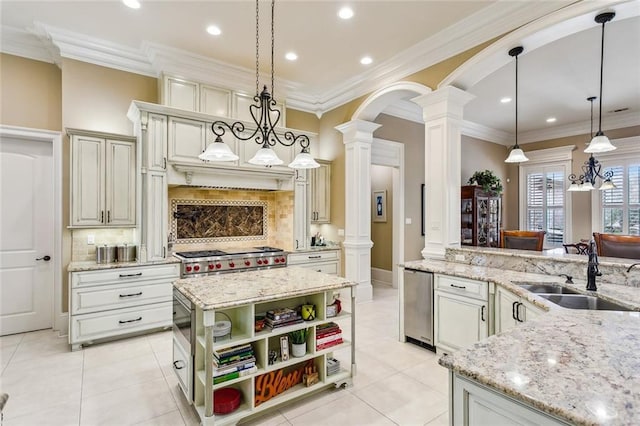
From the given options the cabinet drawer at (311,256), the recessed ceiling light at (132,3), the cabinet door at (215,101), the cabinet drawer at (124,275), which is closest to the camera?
the recessed ceiling light at (132,3)

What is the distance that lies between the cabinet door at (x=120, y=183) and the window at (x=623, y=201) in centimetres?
841

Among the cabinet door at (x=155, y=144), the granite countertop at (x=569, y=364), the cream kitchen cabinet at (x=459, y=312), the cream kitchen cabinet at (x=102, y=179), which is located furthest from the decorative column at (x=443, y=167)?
the cream kitchen cabinet at (x=102, y=179)

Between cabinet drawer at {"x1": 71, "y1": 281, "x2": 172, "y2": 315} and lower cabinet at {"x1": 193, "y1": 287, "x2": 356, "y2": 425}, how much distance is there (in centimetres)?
181

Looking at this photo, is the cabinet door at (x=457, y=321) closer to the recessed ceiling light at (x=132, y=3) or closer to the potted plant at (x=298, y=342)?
the potted plant at (x=298, y=342)

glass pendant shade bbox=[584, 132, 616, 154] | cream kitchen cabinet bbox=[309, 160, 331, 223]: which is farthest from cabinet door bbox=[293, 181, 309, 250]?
glass pendant shade bbox=[584, 132, 616, 154]

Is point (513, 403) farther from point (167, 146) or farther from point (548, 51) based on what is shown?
point (548, 51)

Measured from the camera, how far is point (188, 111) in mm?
3957

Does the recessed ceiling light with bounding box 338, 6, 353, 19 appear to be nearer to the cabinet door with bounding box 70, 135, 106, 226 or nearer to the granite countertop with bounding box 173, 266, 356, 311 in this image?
the granite countertop with bounding box 173, 266, 356, 311

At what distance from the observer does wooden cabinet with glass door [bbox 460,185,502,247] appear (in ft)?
20.9

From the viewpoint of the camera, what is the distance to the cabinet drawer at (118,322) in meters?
3.29

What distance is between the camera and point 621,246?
3.40 meters

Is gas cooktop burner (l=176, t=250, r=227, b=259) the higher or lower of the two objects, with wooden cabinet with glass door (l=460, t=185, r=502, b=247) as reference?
lower

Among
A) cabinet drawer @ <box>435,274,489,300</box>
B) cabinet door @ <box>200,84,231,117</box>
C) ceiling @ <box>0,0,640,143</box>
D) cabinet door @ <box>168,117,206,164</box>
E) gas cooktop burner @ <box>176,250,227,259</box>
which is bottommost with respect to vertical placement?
cabinet drawer @ <box>435,274,489,300</box>

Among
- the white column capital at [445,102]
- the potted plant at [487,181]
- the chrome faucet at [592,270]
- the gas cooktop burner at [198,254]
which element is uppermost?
the white column capital at [445,102]
